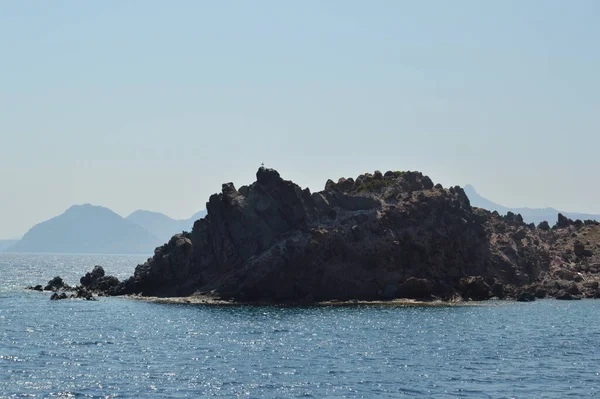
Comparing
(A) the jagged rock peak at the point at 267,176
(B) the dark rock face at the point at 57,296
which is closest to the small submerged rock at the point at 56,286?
(B) the dark rock face at the point at 57,296

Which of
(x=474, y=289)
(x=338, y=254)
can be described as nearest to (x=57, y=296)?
(x=338, y=254)

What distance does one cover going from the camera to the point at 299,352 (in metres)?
80.8

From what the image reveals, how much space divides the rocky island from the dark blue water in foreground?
10852 millimetres

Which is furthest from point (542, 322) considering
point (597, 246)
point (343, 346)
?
point (597, 246)

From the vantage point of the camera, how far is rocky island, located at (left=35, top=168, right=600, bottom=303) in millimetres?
132500

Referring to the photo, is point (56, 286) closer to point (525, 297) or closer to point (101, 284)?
point (101, 284)

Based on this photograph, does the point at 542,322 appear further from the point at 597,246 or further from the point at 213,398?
the point at 597,246

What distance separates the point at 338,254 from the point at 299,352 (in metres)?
54.2

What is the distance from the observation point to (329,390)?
62125 mm

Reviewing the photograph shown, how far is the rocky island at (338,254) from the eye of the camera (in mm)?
132500

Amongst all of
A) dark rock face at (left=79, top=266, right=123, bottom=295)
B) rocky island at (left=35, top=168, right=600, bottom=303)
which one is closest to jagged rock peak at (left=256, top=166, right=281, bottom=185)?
rocky island at (left=35, top=168, right=600, bottom=303)

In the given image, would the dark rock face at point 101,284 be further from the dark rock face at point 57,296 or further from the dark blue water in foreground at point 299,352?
the dark blue water in foreground at point 299,352

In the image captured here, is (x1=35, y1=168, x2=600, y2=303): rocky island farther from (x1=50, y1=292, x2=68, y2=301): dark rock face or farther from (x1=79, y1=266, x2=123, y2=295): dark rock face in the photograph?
(x1=50, y1=292, x2=68, y2=301): dark rock face

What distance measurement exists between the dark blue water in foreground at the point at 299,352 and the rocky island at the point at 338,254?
10.9 m
